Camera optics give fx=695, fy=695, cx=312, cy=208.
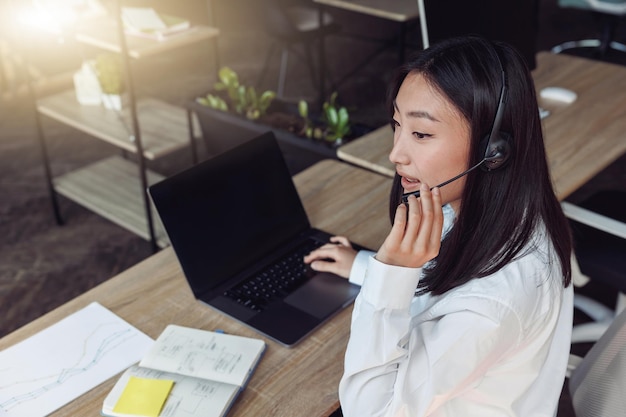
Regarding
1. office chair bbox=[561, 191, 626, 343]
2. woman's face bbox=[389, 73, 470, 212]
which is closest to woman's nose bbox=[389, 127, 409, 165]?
woman's face bbox=[389, 73, 470, 212]

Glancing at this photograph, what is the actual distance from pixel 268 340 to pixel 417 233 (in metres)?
0.39

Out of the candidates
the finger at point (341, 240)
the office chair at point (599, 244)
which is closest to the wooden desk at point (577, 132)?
the office chair at point (599, 244)

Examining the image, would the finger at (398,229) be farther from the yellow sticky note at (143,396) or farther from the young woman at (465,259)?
the yellow sticky note at (143,396)

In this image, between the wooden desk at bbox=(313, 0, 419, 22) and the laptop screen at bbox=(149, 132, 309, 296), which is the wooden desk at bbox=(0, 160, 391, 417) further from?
the wooden desk at bbox=(313, 0, 419, 22)

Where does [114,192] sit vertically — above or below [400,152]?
below

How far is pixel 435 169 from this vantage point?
1.07m

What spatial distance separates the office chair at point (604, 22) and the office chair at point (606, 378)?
3.87 m

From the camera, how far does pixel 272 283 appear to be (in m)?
1.40

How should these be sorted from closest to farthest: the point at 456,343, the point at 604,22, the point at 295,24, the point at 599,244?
the point at 456,343 → the point at 599,244 → the point at 295,24 → the point at 604,22

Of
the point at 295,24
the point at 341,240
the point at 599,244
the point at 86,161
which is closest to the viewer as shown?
the point at 341,240

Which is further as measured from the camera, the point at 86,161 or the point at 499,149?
the point at 86,161

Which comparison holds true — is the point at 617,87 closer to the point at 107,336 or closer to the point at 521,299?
the point at 521,299

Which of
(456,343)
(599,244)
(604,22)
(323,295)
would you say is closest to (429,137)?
(456,343)

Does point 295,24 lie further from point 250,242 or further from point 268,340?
point 268,340
